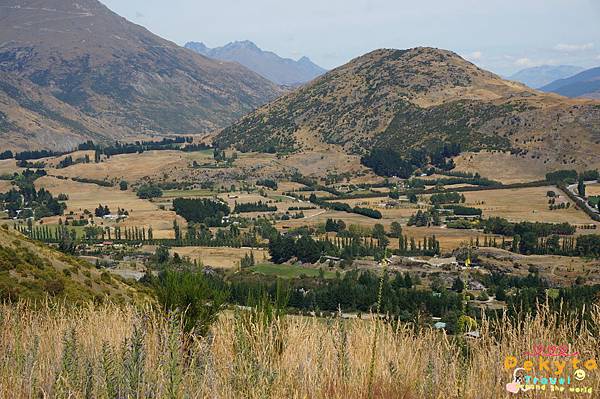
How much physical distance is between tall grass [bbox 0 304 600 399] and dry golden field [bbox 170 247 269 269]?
290 ft

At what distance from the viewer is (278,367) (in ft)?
Answer: 30.0

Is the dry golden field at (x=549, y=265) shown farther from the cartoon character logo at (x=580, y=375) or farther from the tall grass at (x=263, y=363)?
the cartoon character logo at (x=580, y=375)

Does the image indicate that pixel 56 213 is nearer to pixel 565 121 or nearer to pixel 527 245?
pixel 527 245

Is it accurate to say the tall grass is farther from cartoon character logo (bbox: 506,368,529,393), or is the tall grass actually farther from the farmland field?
the farmland field

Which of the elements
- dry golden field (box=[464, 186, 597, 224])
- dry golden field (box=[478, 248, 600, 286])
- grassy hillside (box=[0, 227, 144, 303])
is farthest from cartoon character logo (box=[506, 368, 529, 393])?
dry golden field (box=[464, 186, 597, 224])

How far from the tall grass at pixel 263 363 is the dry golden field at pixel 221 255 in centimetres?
8843

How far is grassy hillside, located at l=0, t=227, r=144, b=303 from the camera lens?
94.6 ft

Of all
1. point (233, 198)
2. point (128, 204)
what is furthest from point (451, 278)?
point (128, 204)

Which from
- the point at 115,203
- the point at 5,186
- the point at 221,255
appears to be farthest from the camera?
the point at 5,186

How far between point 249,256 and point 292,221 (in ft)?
101

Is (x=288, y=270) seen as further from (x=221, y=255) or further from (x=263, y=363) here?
(x=263, y=363)

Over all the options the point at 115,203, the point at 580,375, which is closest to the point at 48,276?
the point at 580,375

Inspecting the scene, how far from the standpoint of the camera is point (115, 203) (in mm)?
169250

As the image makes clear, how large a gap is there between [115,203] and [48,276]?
142 meters
